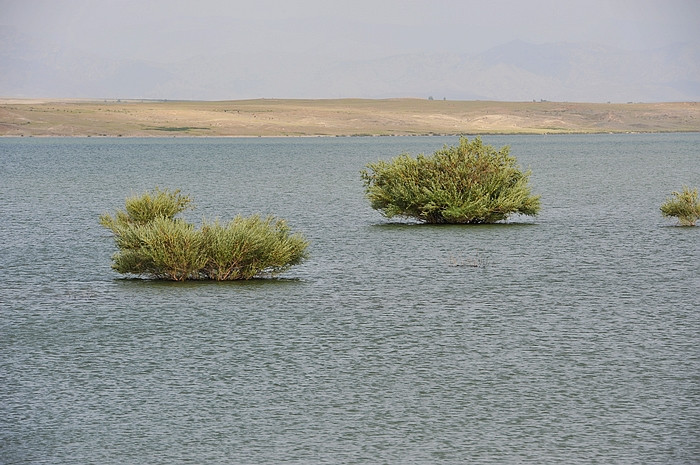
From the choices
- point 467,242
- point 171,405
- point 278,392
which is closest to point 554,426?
point 278,392

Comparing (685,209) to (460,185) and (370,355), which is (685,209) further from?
(370,355)

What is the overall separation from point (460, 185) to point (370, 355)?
52.2 ft

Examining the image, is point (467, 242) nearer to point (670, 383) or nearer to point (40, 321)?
point (40, 321)

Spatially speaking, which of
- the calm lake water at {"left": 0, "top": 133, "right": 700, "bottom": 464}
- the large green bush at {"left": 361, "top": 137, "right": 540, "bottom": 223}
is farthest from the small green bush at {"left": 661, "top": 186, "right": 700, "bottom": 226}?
the large green bush at {"left": 361, "top": 137, "right": 540, "bottom": 223}

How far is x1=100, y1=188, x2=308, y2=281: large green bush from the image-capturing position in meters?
19.1

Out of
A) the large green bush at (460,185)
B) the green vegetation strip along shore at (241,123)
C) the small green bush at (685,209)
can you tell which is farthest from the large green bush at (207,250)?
the green vegetation strip along shore at (241,123)

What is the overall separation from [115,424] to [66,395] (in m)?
1.29

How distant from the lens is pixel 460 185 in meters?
28.8

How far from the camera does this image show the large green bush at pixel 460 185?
2873cm

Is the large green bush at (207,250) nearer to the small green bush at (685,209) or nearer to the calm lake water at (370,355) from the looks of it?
the calm lake water at (370,355)

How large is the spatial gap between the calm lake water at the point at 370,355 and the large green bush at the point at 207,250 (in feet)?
1.25

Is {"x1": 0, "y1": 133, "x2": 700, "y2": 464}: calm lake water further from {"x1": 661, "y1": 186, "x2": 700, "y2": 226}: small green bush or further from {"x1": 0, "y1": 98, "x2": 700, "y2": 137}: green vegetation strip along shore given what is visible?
{"x1": 0, "y1": 98, "x2": 700, "y2": 137}: green vegetation strip along shore

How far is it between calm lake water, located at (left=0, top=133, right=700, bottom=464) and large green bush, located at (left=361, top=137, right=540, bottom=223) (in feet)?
6.47

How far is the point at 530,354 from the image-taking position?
13234mm
